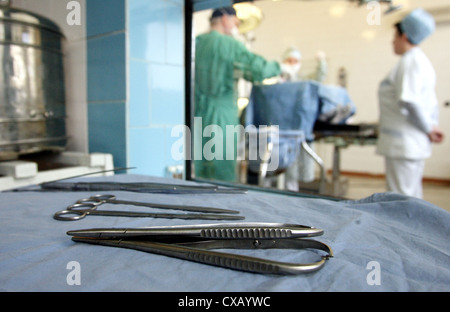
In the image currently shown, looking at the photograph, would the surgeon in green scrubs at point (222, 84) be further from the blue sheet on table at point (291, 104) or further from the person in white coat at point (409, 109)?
the person in white coat at point (409, 109)

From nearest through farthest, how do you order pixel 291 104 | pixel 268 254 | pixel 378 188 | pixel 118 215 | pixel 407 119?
pixel 268 254 → pixel 118 215 → pixel 407 119 → pixel 291 104 → pixel 378 188

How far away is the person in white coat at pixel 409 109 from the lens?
1444mm

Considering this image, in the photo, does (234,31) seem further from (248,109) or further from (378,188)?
(378,188)

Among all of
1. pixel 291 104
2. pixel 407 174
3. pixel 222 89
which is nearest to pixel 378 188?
pixel 407 174

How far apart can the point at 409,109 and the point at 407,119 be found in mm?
81

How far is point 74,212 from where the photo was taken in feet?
1.46

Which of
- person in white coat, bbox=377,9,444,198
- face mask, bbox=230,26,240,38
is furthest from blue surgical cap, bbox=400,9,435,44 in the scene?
face mask, bbox=230,26,240,38

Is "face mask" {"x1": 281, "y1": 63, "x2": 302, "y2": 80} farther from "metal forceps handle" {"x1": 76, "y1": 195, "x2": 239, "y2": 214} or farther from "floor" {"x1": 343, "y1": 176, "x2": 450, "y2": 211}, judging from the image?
"metal forceps handle" {"x1": 76, "y1": 195, "x2": 239, "y2": 214}

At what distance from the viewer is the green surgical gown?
4.69ft

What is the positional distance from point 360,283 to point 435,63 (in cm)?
379

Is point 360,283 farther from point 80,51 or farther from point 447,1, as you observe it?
point 447,1

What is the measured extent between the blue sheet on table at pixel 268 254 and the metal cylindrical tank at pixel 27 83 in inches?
9.7

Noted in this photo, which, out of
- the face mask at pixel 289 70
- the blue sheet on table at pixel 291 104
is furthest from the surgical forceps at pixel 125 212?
the face mask at pixel 289 70

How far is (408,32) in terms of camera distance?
1533 millimetres
